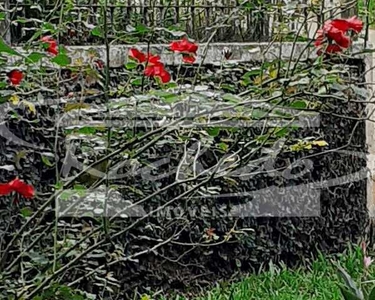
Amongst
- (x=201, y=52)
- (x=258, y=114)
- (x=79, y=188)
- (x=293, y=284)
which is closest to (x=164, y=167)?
(x=201, y=52)

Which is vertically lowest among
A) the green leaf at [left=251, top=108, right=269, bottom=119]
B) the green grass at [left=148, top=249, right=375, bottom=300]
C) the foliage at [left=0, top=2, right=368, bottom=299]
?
the green grass at [left=148, top=249, right=375, bottom=300]

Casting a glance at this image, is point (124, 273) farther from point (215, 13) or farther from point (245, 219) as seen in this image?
point (215, 13)

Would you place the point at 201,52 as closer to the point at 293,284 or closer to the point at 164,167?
the point at 164,167

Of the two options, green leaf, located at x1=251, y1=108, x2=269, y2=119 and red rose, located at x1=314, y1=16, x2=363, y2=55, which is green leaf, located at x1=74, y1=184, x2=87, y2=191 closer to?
green leaf, located at x1=251, y1=108, x2=269, y2=119

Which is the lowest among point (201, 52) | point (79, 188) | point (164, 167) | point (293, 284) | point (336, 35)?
point (293, 284)

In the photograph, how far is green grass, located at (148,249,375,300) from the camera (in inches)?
146

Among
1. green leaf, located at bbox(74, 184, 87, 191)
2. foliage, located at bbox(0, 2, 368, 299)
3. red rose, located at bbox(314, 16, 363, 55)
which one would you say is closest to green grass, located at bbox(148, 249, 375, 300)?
foliage, located at bbox(0, 2, 368, 299)

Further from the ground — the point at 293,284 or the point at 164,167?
the point at 164,167

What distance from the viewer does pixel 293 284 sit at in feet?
13.0

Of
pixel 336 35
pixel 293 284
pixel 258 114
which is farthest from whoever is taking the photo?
pixel 293 284

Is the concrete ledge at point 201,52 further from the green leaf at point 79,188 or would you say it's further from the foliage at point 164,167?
the green leaf at point 79,188

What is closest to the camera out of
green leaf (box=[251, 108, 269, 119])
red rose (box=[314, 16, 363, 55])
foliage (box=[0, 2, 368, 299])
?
red rose (box=[314, 16, 363, 55])

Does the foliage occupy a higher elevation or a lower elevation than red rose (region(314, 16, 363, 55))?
lower

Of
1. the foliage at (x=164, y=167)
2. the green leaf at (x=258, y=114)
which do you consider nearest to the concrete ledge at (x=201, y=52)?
the foliage at (x=164, y=167)
